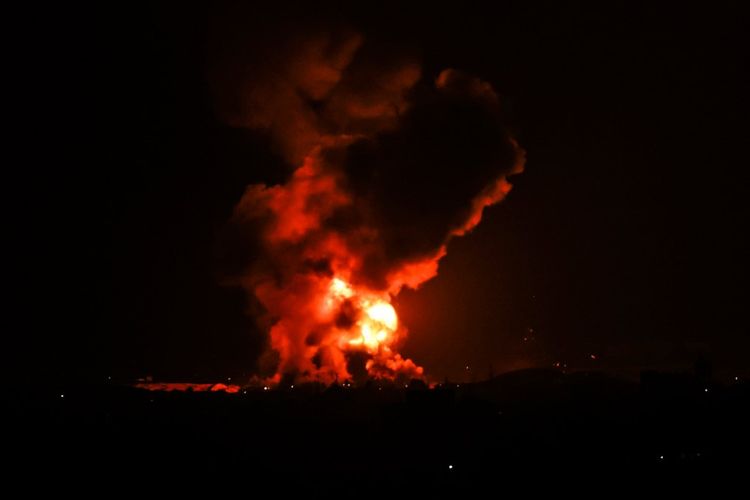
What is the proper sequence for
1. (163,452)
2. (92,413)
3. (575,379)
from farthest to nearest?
(575,379)
(92,413)
(163,452)

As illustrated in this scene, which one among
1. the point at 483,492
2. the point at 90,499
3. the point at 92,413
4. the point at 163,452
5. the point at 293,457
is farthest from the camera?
the point at 92,413

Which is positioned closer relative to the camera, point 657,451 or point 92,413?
point 657,451

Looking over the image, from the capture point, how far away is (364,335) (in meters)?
73.1

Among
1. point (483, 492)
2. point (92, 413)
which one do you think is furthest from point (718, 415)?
point (92, 413)

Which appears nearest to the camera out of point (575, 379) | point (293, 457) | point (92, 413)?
point (293, 457)

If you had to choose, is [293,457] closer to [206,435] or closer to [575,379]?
[206,435]

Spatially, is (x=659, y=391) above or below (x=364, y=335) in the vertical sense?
below

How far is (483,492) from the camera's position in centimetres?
4309

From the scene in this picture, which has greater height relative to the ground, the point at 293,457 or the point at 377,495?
the point at 293,457

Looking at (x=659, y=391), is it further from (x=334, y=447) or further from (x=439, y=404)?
(x=334, y=447)

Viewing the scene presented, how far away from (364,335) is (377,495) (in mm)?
29875

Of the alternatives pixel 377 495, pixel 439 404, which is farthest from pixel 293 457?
pixel 377 495

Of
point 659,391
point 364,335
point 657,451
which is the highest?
point 364,335

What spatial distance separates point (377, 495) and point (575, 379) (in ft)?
221
